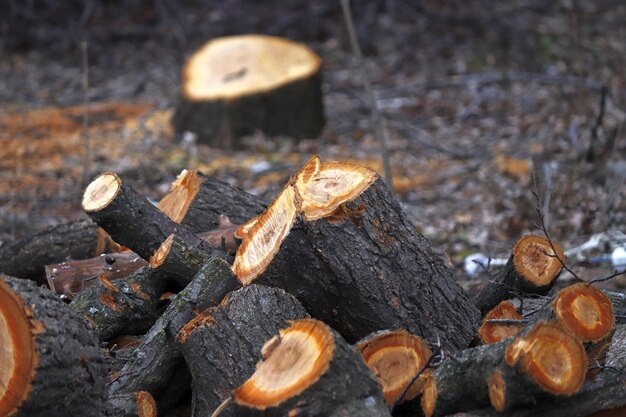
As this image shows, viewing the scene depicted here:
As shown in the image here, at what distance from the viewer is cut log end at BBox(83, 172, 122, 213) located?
338 cm

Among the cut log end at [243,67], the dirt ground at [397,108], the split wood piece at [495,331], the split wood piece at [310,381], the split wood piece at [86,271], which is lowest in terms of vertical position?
the dirt ground at [397,108]

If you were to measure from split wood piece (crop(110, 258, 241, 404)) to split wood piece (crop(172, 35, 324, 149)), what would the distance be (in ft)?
19.4

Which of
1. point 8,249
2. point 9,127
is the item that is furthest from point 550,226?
point 9,127

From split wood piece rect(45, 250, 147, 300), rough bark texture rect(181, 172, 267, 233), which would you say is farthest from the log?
rough bark texture rect(181, 172, 267, 233)

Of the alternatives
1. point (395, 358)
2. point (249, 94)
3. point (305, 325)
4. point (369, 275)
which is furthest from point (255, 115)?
point (305, 325)

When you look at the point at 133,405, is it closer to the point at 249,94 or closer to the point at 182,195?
the point at 182,195

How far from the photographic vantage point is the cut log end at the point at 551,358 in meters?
2.50

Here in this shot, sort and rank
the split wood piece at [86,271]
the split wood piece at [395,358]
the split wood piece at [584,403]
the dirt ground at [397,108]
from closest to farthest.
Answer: the split wood piece at [584,403] < the split wood piece at [395,358] < the split wood piece at [86,271] < the dirt ground at [397,108]

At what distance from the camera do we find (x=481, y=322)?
3.37 metres

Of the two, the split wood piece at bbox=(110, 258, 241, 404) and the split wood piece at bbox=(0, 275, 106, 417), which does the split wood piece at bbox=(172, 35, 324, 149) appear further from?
the split wood piece at bbox=(0, 275, 106, 417)

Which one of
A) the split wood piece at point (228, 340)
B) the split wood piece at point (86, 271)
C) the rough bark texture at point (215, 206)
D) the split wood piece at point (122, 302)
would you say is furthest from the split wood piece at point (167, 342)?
the rough bark texture at point (215, 206)

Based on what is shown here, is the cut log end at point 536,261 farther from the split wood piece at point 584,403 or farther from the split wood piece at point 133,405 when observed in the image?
the split wood piece at point 133,405

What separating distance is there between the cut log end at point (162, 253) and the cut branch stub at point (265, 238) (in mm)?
253

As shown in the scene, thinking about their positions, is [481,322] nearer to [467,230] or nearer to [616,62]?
[467,230]
